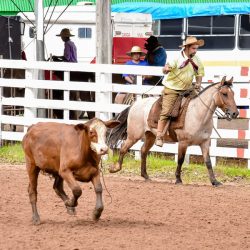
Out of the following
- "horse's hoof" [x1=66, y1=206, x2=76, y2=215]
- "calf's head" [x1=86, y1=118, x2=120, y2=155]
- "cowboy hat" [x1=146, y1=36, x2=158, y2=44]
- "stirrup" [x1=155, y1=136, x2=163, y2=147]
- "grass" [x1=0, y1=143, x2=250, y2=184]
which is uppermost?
"cowboy hat" [x1=146, y1=36, x2=158, y2=44]

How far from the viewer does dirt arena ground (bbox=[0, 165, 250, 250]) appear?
8.20 metres

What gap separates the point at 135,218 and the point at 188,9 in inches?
546

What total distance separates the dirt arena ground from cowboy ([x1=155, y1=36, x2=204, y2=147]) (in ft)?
3.08

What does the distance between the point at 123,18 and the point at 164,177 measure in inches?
388

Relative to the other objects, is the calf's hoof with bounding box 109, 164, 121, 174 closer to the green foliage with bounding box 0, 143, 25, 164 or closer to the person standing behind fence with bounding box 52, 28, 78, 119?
the green foliage with bounding box 0, 143, 25, 164

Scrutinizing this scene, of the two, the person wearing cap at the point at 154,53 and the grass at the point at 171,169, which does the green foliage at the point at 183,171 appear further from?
the person wearing cap at the point at 154,53

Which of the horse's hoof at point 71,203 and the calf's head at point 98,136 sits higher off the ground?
the calf's head at point 98,136

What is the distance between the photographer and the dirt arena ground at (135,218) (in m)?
8.20

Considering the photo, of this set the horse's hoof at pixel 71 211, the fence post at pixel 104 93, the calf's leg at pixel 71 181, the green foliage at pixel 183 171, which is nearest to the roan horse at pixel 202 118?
the green foliage at pixel 183 171

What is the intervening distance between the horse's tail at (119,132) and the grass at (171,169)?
0.60 meters

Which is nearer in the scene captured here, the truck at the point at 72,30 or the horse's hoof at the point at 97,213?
the horse's hoof at the point at 97,213

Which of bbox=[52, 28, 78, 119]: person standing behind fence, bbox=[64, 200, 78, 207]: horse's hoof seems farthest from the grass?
bbox=[64, 200, 78, 207]: horse's hoof

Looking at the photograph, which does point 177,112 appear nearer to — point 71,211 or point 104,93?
point 104,93

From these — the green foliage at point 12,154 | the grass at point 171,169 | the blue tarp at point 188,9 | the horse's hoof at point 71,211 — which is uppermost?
the blue tarp at point 188,9
